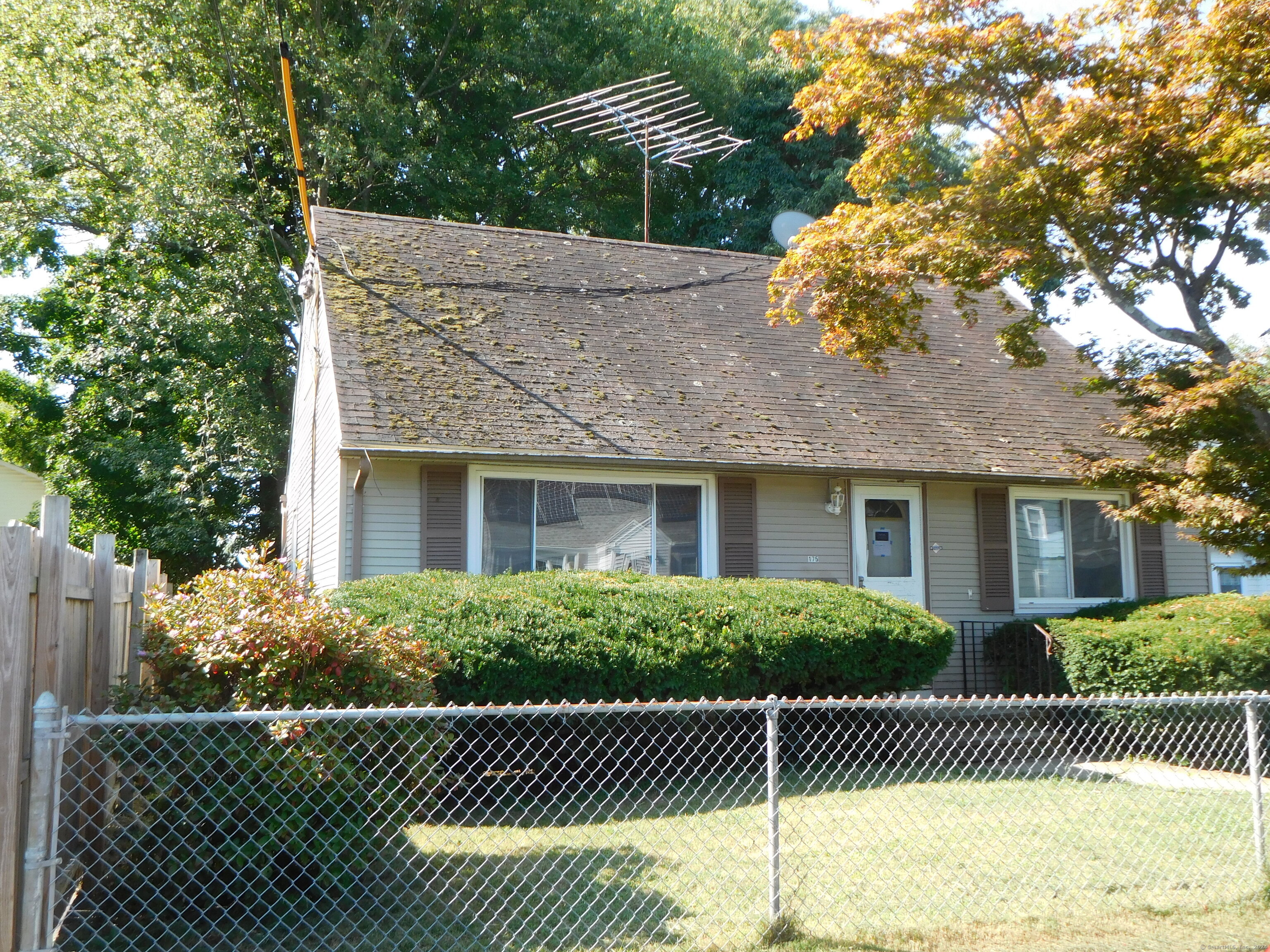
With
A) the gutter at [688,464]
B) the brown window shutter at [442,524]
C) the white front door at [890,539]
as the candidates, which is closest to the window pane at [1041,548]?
the gutter at [688,464]

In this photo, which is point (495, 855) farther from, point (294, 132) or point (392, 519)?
point (294, 132)

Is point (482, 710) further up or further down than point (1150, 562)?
further down

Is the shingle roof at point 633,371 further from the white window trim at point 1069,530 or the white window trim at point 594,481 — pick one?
the white window trim at point 1069,530

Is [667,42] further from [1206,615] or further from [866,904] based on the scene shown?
[866,904]

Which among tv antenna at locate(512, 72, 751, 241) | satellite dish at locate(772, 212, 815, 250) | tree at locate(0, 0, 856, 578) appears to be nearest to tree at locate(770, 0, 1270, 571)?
tv antenna at locate(512, 72, 751, 241)

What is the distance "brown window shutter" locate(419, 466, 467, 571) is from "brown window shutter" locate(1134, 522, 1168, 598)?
28.6 feet

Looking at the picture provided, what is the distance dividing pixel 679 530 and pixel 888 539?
2755mm

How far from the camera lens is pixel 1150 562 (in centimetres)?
1356

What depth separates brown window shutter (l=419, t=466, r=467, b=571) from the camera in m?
10.7

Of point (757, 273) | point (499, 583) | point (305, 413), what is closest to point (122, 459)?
point (305, 413)

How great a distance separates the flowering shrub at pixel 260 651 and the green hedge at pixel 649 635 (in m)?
2.04

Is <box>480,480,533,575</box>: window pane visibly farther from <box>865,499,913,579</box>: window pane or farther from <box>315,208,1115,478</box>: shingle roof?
<box>865,499,913,579</box>: window pane

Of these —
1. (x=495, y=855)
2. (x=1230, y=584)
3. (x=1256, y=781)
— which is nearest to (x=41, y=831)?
(x=495, y=855)

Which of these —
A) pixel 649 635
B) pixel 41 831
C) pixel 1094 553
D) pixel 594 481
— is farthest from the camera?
pixel 1094 553
